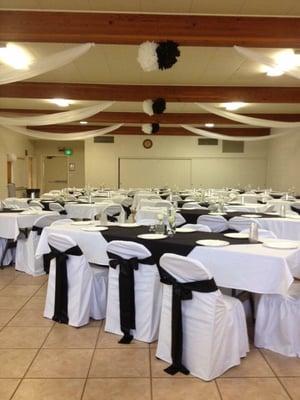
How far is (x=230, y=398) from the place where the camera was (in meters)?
2.43

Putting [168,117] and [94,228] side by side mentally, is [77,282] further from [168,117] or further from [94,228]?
[168,117]

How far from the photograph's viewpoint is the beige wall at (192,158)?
52.2 ft

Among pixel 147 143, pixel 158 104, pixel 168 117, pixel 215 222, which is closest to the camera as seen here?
pixel 215 222

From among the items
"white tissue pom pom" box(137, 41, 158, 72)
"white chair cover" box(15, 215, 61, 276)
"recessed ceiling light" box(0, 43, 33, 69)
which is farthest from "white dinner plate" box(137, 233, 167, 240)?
"recessed ceiling light" box(0, 43, 33, 69)

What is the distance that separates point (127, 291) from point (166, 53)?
2.96 metres

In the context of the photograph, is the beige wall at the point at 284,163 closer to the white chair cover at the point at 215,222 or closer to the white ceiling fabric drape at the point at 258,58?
the white ceiling fabric drape at the point at 258,58

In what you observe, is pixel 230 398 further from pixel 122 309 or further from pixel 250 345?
pixel 122 309

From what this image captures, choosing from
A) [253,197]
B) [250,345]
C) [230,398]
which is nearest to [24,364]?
[230,398]

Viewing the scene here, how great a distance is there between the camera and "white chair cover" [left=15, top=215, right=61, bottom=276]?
522 cm

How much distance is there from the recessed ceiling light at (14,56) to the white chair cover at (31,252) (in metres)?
2.17

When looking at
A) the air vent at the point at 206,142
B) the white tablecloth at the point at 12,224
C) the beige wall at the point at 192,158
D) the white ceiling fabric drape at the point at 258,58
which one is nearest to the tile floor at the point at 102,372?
the white tablecloth at the point at 12,224

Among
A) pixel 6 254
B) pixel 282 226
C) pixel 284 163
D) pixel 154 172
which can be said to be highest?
pixel 284 163

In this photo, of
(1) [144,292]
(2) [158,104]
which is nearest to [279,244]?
(1) [144,292]

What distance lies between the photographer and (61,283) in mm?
3527
